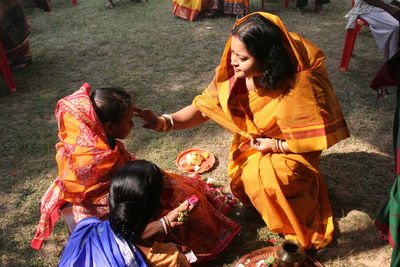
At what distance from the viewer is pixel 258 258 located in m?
2.55

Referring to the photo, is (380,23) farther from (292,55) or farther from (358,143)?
(292,55)

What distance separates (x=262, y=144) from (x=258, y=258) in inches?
33.0

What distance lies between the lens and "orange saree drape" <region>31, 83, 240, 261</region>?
2361mm

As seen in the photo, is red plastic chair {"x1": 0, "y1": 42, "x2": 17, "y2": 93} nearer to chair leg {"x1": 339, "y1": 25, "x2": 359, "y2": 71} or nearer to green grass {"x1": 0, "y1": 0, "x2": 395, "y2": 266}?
green grass {"x1": 0, "y1": 0, "x2": 395, "y2": 266}

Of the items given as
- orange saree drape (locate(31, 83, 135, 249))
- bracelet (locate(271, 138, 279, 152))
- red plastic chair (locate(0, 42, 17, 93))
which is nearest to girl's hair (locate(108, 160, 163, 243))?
orange saree drape (locate(31, 83, 135, 249))

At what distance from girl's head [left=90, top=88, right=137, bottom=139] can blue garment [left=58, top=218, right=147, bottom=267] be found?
742 mm

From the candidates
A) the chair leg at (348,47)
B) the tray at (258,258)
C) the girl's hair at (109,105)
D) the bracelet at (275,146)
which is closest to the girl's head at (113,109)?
the girl's hair at (109,105)

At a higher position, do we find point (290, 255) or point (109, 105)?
point (109, 105)

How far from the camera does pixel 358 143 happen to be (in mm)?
3848

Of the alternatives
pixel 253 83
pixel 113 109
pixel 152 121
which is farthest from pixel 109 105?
pixel 253 83

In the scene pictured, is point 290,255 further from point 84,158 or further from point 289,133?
point 84,158

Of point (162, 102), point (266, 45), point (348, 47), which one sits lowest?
point (162, 102)

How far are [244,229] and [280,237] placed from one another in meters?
0.30

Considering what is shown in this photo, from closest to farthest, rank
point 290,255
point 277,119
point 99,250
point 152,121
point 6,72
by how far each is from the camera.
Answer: point 99,250 → point 290,255 → point 277,119 → point 152,121 → point 6,72
